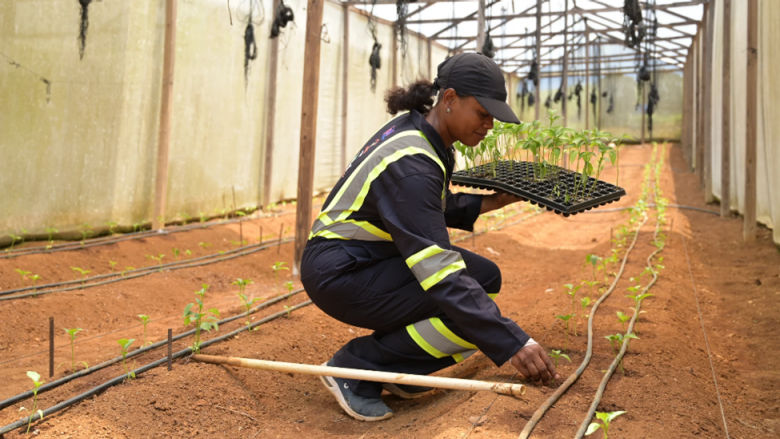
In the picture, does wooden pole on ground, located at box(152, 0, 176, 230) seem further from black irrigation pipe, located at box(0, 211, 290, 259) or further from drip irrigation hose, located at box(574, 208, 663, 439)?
drip irrigation hose, located at box(574, 208, 663, 439)

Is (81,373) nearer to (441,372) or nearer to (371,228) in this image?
(371,228)

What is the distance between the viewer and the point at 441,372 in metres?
2.87

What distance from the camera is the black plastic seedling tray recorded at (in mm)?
2549

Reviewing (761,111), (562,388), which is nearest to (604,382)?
(562,388)

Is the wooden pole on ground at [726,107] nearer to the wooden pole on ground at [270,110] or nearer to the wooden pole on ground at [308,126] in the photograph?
the wooden pole on ground at [308,126]

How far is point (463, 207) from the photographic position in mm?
2762

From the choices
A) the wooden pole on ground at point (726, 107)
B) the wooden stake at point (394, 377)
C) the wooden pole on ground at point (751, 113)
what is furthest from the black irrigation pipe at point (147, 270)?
the wooden pole on ground at point (726, 107)

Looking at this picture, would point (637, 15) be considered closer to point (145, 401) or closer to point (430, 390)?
point (430, 390)

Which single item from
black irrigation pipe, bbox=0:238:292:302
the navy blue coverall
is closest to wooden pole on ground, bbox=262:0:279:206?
black irrigation pipe, bbox=0:238:292:302

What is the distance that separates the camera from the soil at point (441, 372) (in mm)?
2195

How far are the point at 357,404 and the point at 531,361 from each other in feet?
2.21

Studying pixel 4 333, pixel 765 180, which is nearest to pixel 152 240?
pixel 4 333

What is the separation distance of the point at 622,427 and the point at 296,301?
2.35 metres

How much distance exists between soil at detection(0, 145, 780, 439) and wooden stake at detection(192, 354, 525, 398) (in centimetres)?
11
